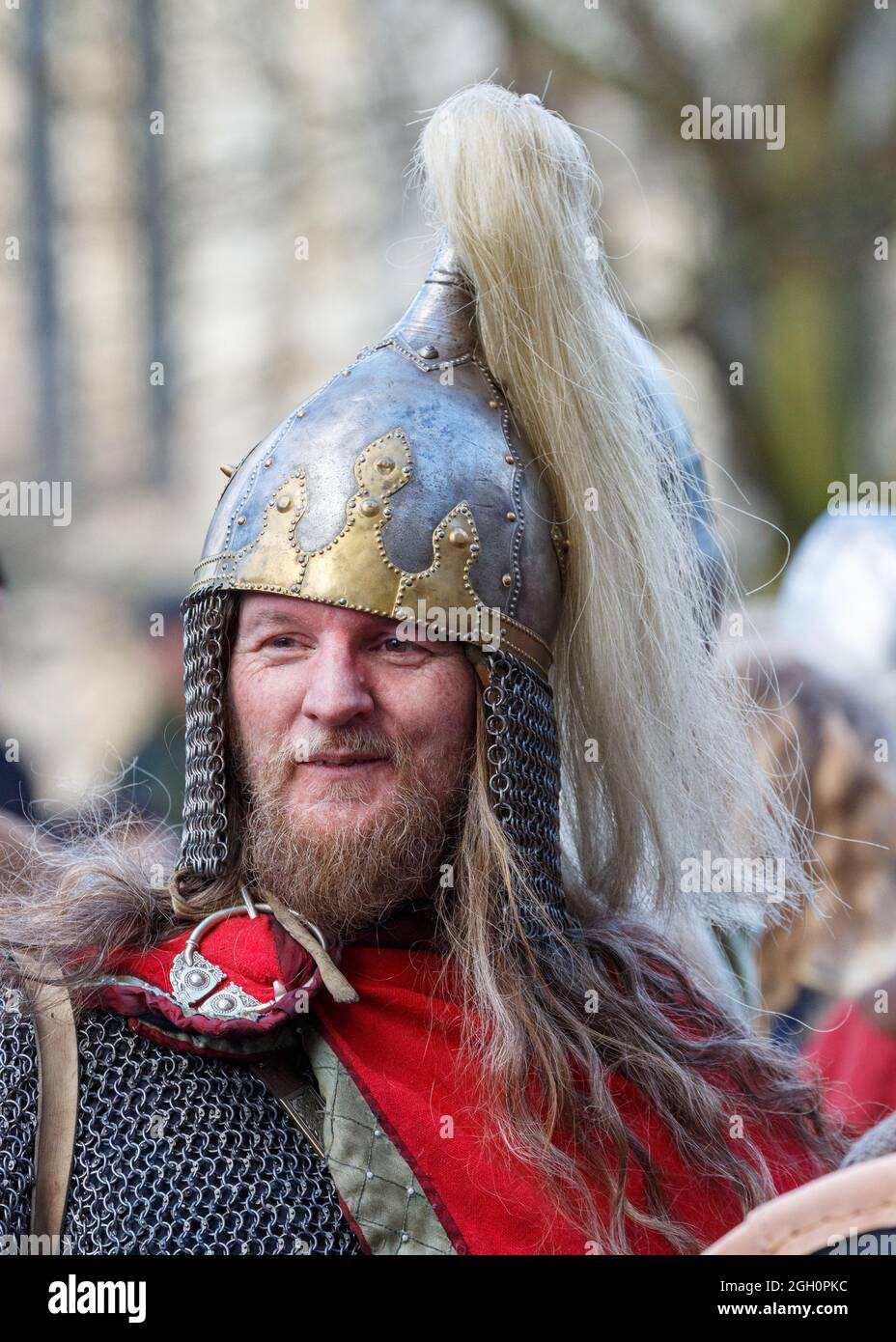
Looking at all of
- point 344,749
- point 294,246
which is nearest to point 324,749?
point 344,749

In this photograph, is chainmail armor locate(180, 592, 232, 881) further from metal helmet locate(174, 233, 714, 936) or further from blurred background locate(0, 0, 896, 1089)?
blurred background locate(0, 0, 896, 1089)

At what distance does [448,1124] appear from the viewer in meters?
3.20

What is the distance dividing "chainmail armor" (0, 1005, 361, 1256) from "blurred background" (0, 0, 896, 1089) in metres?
5.93

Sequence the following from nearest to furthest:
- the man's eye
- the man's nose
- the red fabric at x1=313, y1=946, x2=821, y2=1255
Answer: the red fabric at x1=313, y1=946, x2=821, y2=1255 < the man's nose < the man's eye

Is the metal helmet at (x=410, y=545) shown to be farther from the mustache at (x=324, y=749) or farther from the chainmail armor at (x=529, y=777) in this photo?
the mustache at (x=324, y=749)

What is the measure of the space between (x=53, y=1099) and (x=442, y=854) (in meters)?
0.87

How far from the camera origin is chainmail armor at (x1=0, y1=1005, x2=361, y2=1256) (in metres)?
2.95

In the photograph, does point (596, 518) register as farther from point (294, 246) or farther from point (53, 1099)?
point (294, 246)

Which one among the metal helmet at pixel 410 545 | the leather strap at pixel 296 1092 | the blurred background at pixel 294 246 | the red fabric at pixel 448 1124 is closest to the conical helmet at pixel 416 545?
the metal helmet at pixel 410 545

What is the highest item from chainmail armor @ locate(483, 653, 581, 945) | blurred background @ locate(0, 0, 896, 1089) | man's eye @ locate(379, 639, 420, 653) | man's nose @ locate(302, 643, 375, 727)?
blurred background @ locate(0, 0, 896, 1089)

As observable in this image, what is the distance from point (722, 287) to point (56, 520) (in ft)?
17.3

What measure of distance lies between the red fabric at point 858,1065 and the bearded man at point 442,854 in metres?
1.03

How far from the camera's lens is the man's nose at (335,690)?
3.20 metres

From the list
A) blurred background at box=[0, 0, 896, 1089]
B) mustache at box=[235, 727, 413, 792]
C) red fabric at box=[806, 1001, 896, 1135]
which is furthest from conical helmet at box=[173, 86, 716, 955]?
blurred background at box=[0, 0, 896, 1089]
